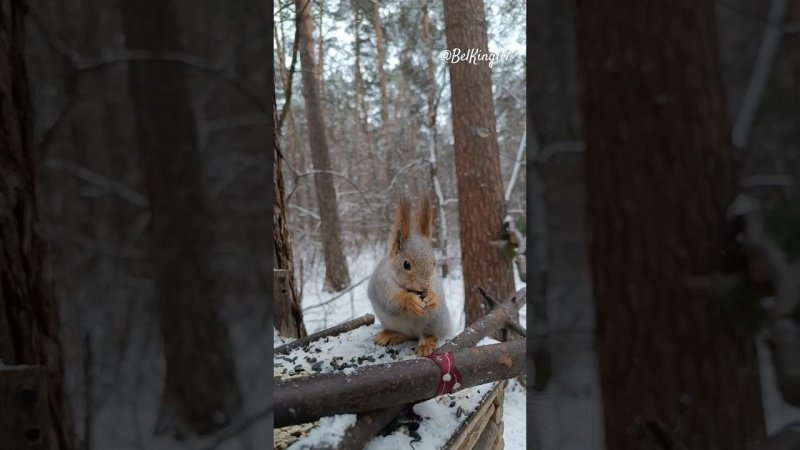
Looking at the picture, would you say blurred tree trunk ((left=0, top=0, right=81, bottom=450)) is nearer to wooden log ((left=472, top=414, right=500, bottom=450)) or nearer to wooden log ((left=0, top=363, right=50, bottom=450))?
wooden log ((left=0, top=363, right=50, bottom=450))

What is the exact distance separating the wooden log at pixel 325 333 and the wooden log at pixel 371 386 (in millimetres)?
469

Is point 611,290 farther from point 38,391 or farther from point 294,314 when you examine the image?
point 294,314

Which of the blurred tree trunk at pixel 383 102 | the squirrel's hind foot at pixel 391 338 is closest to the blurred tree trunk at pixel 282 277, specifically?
the squirrel's hind foot at pixel 391 338

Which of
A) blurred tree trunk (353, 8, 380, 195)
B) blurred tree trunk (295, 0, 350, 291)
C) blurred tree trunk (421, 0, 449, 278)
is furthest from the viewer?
blurred tree trunk (353, 8, 380, 195)

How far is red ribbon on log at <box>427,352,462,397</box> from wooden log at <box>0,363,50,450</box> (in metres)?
Result: 0.52

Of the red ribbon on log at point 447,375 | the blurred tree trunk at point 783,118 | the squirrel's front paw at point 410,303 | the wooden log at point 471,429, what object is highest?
the blurred tree trunk at point 783,118

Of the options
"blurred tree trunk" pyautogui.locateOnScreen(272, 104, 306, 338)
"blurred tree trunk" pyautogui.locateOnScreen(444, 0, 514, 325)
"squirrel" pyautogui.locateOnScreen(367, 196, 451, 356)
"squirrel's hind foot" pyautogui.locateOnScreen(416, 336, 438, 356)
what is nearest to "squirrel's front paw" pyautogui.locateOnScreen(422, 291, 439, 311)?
"squirrel" pyautogui.locateOnScreen(367, 196, 451, 356)

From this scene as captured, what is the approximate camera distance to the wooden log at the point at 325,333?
3.80 ft

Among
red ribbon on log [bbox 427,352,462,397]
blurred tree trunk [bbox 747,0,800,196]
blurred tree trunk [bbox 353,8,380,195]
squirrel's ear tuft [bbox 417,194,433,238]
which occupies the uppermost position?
blurred tree trunk [bbox 353,8,380,195]

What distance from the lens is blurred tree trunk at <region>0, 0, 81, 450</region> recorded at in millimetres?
269

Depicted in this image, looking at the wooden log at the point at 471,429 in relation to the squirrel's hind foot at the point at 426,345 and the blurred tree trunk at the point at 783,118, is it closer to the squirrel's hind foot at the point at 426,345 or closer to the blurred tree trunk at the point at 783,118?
the squirrel's hind foot at the point at 426,345

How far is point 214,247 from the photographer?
29cm

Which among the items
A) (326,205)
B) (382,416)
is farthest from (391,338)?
(326,205)

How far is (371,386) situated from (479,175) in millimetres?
2000
